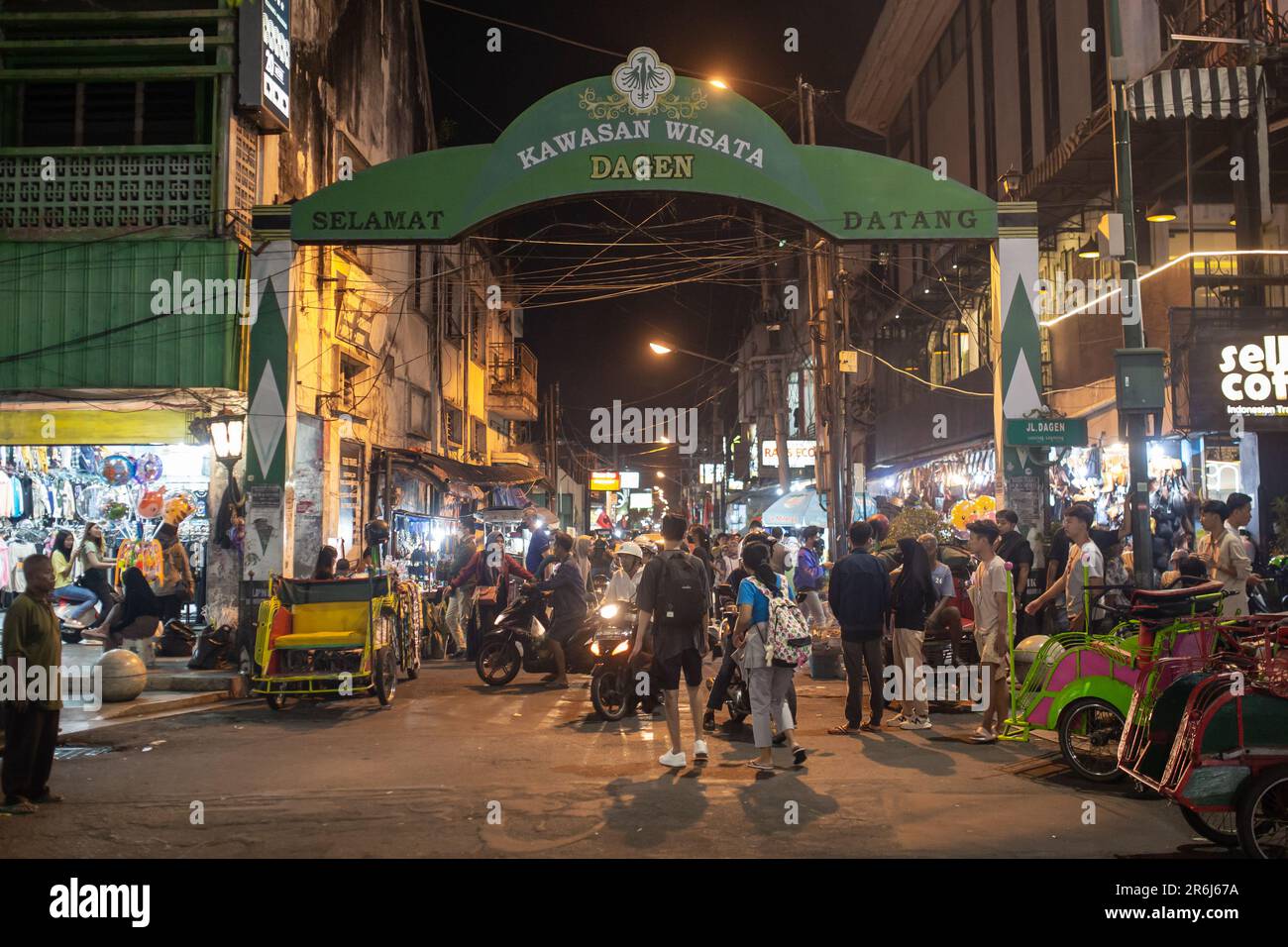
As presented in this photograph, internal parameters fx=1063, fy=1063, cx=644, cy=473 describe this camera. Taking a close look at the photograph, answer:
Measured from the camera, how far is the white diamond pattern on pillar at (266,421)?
14984 mm

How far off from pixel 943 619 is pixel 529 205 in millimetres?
7936

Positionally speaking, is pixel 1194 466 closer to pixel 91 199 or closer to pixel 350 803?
pixel 350 803

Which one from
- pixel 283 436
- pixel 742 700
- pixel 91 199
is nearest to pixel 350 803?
pixel 742 700

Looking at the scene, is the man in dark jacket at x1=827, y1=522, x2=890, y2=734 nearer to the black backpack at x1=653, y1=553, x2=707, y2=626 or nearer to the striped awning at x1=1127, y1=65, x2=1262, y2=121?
the black backpack at x1=653, y1=553, x2=707, y2=626

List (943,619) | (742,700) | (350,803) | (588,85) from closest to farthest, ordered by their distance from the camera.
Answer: (350,803) < (742,700) < (943,619) < (588,85)

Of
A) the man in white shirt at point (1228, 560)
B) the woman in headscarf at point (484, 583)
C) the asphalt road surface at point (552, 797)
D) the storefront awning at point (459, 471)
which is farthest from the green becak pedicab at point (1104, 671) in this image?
the storefront awning at point (459, 471)

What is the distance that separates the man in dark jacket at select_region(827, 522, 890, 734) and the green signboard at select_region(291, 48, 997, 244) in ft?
19.8

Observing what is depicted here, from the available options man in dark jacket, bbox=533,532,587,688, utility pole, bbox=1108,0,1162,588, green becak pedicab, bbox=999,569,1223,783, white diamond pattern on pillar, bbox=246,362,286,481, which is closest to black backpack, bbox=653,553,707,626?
green becak pedicab, bbox=999,569,1223,783

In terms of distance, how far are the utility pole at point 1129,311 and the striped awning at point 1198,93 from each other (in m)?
3.47

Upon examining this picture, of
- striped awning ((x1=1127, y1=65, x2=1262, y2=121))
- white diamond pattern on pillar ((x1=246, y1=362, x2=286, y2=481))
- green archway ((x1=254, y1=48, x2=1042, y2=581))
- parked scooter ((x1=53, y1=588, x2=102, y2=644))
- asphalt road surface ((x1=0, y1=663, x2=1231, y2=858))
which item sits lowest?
asphalt road surface ((x1=0, y1=663, x2=1231, y2=858))

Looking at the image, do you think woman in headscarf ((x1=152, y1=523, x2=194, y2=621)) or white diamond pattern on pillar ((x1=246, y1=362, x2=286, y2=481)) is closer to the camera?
white diamond pattern on pillar ((x1=246, y1=362, x2=286, y2=481))

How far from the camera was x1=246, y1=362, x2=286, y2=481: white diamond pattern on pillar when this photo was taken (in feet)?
49.2
